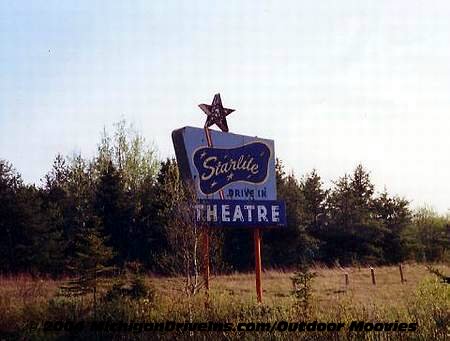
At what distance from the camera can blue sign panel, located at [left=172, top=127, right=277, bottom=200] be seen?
16.1 meters

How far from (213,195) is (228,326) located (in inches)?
226

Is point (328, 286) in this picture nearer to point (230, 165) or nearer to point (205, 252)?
point (230, 165)

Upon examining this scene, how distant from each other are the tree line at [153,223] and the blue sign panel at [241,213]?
8.28 metres

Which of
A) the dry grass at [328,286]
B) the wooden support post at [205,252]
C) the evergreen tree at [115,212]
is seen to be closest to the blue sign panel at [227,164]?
the wooden support post at [205,252]

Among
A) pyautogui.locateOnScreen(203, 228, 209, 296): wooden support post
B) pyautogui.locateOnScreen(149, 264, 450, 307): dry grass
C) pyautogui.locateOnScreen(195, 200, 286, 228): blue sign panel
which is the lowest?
pyautogui.locateOnScreen(149, 264, 450, 307): dry grass

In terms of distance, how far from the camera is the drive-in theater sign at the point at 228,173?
16.1 m

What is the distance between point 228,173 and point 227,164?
248mm

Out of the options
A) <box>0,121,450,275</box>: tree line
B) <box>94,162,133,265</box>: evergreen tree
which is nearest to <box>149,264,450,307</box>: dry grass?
<box>0,121,450,275</box>: tree line

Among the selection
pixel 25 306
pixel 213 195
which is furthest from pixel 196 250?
pixel 25 306

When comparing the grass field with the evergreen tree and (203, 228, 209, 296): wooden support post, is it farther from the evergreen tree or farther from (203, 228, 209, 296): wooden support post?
the evergreen tree

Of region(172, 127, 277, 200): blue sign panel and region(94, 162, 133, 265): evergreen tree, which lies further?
region(94, 162, 133, 265): evergreen tree

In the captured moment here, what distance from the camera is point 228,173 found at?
54.8ft

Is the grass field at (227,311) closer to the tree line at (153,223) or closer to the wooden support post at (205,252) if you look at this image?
the wooden support post at (205,252)

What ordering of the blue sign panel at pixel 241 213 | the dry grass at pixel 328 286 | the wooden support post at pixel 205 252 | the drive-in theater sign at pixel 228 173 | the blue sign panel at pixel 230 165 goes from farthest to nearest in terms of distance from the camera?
the dry grass at pixel 328 286
the blue sign panel at pixel 230 165
the drive-in theater sign at pixel 228 173
the blue sign panel at pixel 241 213
the wooden support post at pixel 205 252
